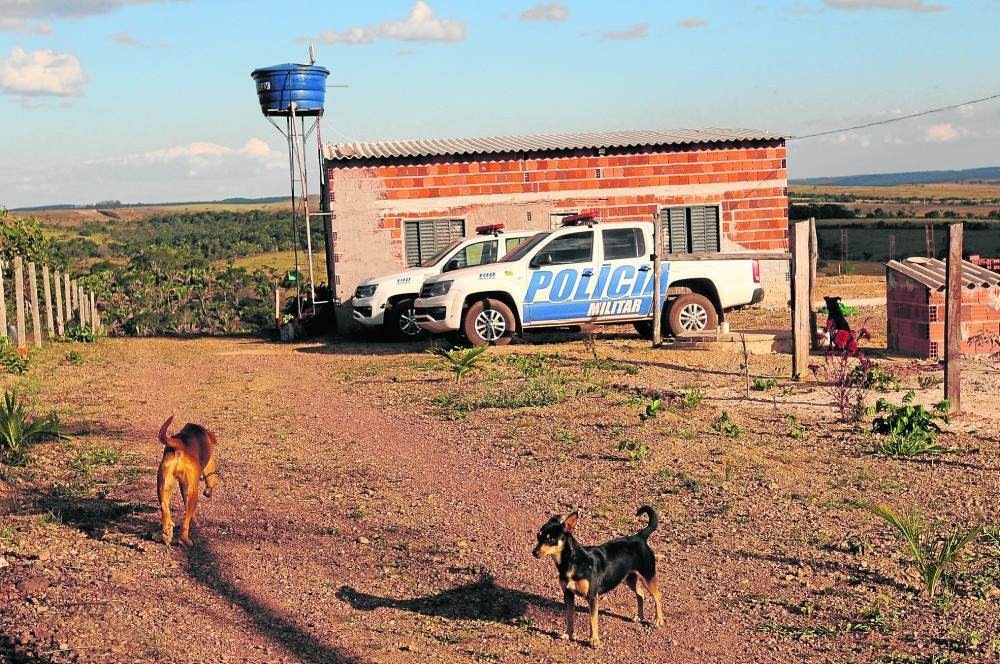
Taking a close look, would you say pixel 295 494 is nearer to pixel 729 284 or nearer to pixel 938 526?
pixel 938 526

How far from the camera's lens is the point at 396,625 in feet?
20.4

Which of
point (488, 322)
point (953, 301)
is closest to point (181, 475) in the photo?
point (953, 301)

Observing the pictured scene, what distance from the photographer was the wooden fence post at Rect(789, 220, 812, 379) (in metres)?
13.5

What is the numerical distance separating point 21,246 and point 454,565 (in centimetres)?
2122

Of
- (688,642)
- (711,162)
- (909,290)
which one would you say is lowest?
(688,642)

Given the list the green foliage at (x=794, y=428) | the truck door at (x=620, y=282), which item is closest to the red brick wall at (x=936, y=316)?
the truck door at (x=620, y=282)

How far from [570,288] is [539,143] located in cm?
678

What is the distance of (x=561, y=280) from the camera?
677 inches

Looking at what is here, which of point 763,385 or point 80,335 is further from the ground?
point 80,335

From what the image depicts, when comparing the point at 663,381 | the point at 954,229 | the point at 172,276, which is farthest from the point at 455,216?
the point at 172,276

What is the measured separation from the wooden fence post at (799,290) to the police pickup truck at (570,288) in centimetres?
379

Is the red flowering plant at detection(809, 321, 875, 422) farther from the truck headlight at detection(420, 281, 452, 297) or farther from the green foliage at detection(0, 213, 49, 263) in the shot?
the green foliage at detection(0, 213, 49, 263)

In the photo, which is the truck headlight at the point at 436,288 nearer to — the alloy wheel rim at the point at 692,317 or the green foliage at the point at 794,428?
A: the alloy wheel rim at the point at 692,317

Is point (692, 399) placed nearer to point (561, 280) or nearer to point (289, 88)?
point (561, 280)
